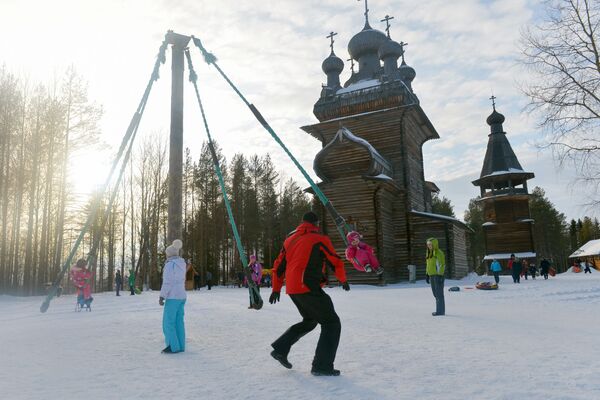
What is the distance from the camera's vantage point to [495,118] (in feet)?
135

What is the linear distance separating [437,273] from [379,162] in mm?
16890

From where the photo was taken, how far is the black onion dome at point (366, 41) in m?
34.4

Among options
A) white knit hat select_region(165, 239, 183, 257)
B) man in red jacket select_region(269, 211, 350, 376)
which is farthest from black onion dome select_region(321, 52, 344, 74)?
man in red jacket select_region(269, 211, 350, 376)

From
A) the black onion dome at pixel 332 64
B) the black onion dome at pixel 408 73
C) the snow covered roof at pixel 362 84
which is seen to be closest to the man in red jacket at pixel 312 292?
the snow covered roof at pixel 362 84

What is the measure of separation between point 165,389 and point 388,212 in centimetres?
2358

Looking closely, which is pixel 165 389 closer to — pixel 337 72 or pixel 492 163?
pixel 337 72

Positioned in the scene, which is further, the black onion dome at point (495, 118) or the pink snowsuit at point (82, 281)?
the black onion dome at point (495, 118)

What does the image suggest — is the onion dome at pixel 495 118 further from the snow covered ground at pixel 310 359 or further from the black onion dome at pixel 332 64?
the snow covered ground at pixel 310 359

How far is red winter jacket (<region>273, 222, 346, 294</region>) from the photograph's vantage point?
4.54 meters

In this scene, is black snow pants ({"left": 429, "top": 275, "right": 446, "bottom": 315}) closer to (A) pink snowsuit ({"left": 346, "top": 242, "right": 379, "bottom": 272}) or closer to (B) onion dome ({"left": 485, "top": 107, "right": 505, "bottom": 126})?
(A) pink snowsuit ({"left": 346, "top": 242, "right": 379, "bottom": 272})

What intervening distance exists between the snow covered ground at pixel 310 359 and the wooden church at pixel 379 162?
16119mm

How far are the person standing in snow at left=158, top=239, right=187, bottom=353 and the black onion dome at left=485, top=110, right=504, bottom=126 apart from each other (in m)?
41.3

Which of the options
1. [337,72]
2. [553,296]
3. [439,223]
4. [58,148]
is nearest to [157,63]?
[553,296]

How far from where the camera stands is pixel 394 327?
7543mm
